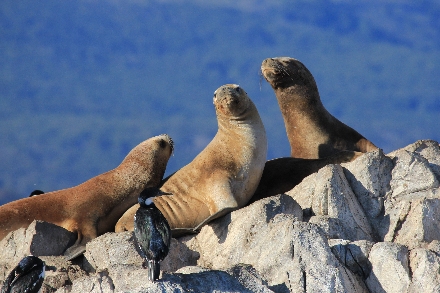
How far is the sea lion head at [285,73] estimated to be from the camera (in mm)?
17875

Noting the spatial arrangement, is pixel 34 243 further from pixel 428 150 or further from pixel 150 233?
pixel 428 150

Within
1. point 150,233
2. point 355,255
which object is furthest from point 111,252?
point 355,255

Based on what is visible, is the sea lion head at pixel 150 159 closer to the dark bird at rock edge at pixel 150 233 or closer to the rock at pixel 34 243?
the rock at pixel 34 243

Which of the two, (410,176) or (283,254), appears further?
(410,176)

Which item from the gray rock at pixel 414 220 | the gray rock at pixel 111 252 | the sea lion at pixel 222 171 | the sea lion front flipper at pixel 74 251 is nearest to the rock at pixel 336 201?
the gray rock at pixel 414 220

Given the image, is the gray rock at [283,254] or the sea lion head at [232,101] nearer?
the gray rock at [283,254]

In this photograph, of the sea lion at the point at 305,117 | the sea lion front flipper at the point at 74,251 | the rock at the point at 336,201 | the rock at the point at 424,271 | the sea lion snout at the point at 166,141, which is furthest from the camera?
the sea lion at the point at 305,117

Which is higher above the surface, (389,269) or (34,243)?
(34,243)

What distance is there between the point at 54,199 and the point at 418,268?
738cm

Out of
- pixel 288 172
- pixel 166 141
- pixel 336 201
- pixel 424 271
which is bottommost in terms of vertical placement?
pixel 424 271

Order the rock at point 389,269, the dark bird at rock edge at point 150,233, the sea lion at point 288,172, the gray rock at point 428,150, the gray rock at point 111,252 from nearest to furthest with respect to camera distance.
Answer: the dark bird at rock edge at point 150,233, the rock at point 389,269, the gray rock at point 111,252, the gray rock at point 428,150, the sea lion at point 288,172

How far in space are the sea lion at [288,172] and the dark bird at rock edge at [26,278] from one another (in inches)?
198

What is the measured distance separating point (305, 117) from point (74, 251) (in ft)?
19.9

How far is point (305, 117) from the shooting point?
58.6 ft
